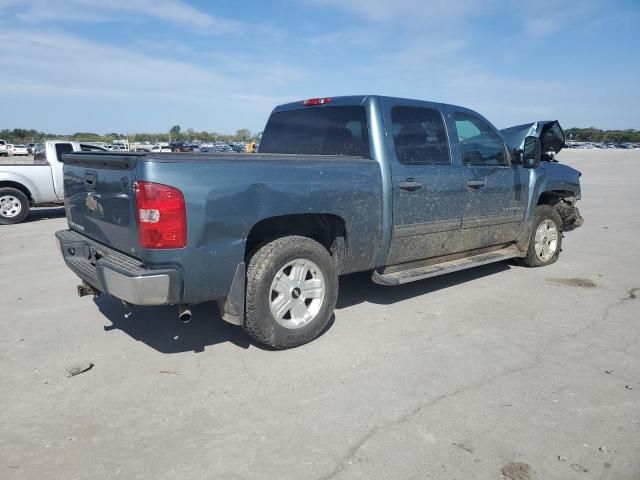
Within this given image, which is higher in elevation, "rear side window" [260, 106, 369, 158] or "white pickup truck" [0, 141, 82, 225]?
"rear side window" [260, 106, 369, 158]

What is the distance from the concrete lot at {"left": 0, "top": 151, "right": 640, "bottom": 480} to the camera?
254cm

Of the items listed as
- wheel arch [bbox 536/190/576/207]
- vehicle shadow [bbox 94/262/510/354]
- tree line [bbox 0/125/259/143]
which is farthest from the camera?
tree line [bbox 0/125/259/143]

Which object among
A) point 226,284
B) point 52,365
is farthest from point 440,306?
point 52,365

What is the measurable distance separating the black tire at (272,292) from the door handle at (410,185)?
0.96m

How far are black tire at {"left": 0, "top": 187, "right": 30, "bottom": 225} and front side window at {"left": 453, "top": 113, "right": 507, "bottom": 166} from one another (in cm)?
913

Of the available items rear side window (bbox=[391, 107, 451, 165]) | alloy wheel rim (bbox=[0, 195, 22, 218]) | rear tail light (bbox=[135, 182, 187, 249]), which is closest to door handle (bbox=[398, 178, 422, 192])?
rear side window (bbox=[391, 107, 451, 165])

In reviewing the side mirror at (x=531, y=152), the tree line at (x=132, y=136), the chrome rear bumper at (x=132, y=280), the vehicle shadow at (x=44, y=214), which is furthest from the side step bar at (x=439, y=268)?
the tree line at (x=132, y=136)

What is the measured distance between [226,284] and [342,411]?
1.16m

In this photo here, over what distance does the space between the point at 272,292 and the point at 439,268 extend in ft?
6.46

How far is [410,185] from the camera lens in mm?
4449

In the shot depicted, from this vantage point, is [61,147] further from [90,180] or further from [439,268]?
[439,268]

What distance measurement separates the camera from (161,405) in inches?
121

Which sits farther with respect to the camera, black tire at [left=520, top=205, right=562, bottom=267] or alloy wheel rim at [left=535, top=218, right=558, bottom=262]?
alloy wheel rim at [left=535, top=218, right=558, bottom=262]

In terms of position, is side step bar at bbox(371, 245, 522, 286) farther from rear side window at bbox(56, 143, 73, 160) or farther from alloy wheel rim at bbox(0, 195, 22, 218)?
rear side window at bbox(56, 143, 73, 160)
